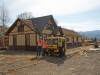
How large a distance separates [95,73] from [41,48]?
9477mm

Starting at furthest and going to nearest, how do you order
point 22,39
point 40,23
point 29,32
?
point 40,23
point 22,39
point 29,32

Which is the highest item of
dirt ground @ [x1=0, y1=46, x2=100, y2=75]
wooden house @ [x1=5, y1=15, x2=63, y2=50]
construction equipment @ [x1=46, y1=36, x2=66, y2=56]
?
wooden house @ [x1=5, y1=15, x2=63, y2=50]

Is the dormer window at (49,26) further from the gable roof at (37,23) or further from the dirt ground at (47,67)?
the dirt ground at (47,67)

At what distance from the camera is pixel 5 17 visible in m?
38.9

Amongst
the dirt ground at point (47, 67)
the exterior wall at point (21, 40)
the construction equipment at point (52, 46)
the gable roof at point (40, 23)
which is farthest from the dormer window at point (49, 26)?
the dirt ground at point (47, 67)

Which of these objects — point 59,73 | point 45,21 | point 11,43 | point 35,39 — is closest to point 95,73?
point 59,73

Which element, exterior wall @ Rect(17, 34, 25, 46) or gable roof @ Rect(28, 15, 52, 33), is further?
exterior wall @ Rect(17, 34, 25, 46)

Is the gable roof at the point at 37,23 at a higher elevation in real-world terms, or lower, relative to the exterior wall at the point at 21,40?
higher

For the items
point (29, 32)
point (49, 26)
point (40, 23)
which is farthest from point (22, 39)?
point (49, 26)

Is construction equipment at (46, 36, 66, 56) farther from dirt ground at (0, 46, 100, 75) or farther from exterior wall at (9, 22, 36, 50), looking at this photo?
exterior wall at (9, 22, 36, 50)

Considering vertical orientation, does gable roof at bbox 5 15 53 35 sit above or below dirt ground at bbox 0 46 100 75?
above

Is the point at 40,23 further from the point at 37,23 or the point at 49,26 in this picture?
the point at 49,26

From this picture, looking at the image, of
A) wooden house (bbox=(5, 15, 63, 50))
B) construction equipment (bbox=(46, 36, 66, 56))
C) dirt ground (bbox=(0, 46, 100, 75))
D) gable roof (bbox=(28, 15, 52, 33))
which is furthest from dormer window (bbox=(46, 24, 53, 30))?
dirt ground (bbox=(0, 46, 100, 75))

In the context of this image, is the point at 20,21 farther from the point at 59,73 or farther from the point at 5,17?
the point at 59,73
